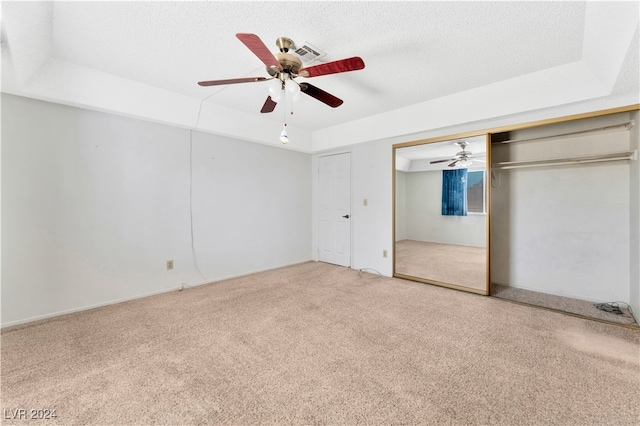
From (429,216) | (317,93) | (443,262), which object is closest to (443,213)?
(429,216)

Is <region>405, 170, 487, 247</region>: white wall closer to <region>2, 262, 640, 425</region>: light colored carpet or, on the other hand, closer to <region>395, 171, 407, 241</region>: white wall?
<region>395, 171, 407, 241</region>: white wall

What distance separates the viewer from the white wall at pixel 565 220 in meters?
2.83

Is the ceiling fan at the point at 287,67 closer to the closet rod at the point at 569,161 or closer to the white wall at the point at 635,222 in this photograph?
the closet rod at the point at 569,161

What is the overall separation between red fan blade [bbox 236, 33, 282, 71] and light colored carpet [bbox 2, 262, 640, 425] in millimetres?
2125

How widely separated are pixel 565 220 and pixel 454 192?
4.06 ft

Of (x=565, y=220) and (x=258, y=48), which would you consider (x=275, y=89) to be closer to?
(x=258, y=48)

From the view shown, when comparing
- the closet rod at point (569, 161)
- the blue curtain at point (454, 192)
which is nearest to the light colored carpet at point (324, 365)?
the blue curtain at point (454, 192)

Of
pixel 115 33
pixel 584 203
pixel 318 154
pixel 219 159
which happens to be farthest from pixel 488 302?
pixel 115 33

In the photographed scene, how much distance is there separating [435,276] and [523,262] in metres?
1.08

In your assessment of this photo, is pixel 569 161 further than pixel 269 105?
Yes

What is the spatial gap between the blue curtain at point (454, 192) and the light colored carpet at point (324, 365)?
1.32 metres

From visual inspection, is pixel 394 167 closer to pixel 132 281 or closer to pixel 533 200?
pixel 533 200

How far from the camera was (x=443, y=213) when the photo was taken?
3941 mm

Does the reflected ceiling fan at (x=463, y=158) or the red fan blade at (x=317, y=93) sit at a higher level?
the red fan blade at (x=317, y=93)
